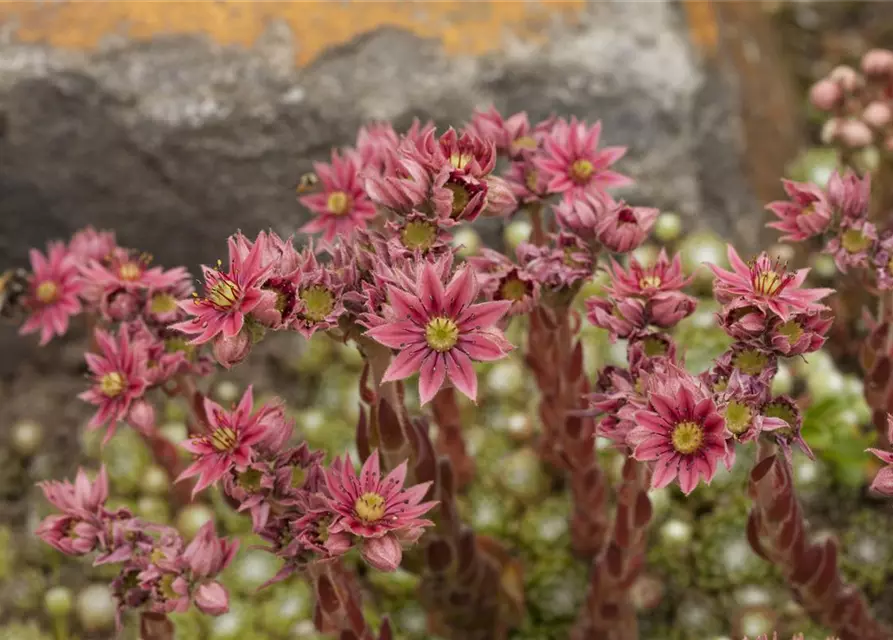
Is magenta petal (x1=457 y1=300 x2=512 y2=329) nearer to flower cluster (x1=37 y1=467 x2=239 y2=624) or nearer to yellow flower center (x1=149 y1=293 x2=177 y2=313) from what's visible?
flower cluster (x1=37 y1=467 x2=239 y2=624)

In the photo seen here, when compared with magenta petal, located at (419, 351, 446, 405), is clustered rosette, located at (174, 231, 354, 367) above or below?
above

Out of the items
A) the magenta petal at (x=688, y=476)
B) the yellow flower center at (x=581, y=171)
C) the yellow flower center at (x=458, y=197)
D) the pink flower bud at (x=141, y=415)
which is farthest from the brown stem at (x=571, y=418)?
the pink flower bud at (x=141, y=415)

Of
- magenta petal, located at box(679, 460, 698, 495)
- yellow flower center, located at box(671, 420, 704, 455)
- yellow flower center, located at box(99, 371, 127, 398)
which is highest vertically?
yellow flower center, located at box(671, 420, 704, 455)

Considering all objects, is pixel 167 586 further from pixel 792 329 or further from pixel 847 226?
pixel 847 226

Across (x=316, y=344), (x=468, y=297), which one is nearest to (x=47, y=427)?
(x=316, y=344)

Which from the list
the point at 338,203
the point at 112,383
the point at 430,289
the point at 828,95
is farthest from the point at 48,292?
the point at 828,95

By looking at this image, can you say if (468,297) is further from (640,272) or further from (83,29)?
(83,29)

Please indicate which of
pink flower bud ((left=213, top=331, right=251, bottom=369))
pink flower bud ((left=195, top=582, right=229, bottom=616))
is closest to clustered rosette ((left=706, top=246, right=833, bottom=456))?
pink flower bud ((left=213, top=331, right=251, bottom=369))
